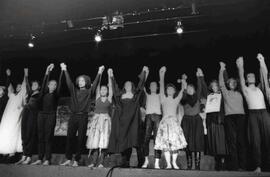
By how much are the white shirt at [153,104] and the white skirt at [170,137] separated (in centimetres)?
23

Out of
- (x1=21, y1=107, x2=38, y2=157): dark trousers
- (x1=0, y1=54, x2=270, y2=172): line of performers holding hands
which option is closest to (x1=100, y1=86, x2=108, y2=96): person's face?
(x1=0, y1=54, x2=270, y2=172): line of performers holding hands

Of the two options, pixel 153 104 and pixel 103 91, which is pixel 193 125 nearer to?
pixel 153 104

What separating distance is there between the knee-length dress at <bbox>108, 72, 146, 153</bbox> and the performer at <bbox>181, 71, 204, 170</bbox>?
2.20 feet

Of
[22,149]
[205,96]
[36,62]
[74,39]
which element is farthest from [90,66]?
[205,96]

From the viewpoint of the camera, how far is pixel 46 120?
4055 mm

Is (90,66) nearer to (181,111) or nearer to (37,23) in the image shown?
(37,23)

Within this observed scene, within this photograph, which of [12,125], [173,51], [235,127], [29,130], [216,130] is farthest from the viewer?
[173,51]

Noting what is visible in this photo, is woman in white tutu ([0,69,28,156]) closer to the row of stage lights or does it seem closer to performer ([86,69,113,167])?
performer ([86,69,113,167])

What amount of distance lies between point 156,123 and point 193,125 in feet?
1.69

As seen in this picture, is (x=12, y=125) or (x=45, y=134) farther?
(x=12, y=125)

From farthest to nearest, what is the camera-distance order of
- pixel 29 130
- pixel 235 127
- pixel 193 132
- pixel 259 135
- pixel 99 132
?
pixel 29 130 < pixel 99 132 < pixel 193 132 < pixel 235 127 < pixel 259 135

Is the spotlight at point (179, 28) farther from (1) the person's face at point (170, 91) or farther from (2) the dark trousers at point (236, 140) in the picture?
(2) the dark trousers at point (236, 140)

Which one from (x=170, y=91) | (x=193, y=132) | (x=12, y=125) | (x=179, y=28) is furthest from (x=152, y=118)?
(x=12, y=125)

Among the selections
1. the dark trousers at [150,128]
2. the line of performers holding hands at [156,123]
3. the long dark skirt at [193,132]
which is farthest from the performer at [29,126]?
the long dark skirt at [193,132]
